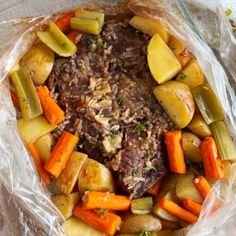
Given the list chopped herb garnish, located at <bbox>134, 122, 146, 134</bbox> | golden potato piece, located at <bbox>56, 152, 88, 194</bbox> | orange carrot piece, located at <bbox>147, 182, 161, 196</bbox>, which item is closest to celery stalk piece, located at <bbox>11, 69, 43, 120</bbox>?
golden potato piece, located at <bbox>56, 152, 88, 194</bbox>

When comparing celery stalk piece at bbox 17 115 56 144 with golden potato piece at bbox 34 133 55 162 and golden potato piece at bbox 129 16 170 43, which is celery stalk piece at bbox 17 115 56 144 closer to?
golden potato piece at bbox 34 133 55 162

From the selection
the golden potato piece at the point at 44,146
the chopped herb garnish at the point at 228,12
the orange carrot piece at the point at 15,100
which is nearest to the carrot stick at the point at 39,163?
the golden potato piece at the point at 44,146

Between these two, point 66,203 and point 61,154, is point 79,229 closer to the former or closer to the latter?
point 66,203

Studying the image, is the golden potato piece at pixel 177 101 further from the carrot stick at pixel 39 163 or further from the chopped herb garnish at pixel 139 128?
the carrot stick at pixel 39 163

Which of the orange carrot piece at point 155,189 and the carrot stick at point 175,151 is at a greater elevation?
the carrot stick at point 175,151

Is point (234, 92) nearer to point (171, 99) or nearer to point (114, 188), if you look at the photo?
point (171, 99)
